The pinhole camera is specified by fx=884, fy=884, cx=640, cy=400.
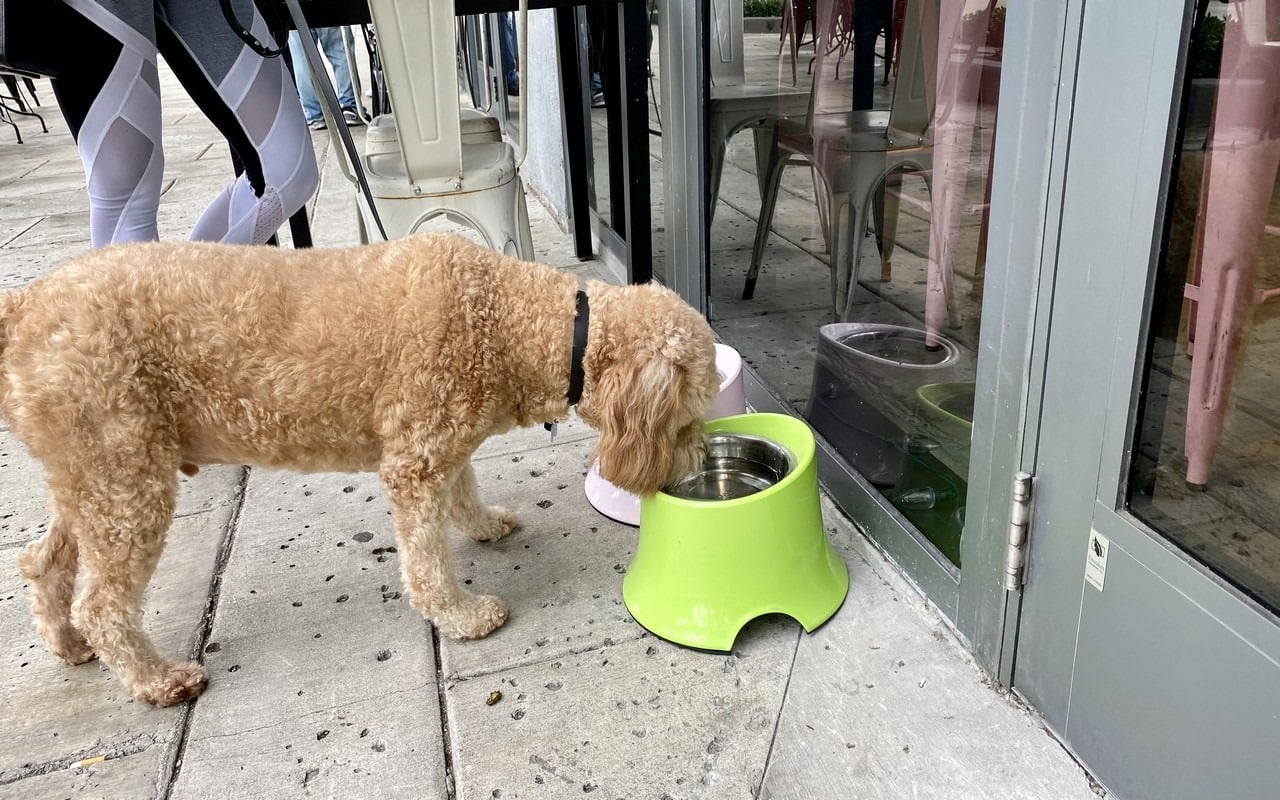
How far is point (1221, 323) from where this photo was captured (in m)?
1.58

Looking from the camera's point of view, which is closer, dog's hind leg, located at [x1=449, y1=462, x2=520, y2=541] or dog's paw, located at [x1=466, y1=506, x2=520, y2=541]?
dog's hind leg, located at [x1=449, y1=462, x2=520, y2=541]

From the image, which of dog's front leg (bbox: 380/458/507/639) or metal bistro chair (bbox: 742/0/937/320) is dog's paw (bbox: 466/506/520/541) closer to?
dog's front leg (bbox: 380/458/507/639)

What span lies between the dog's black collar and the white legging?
154cm

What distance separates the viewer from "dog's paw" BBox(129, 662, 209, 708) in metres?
2.28

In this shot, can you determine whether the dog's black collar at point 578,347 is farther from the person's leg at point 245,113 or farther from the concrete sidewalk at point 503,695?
the person's leg at point 245,113

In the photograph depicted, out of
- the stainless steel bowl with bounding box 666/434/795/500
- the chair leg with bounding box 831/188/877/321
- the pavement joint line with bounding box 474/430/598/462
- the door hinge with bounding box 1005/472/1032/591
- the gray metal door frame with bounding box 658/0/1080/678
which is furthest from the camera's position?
the pavement joint line with bounding box 474/430/598/462

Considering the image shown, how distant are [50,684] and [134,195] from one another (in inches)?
64.3

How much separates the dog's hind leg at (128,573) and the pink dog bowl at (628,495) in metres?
1.31

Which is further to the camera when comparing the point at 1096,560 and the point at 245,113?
the point at 245,113

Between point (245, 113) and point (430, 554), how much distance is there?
5.60ft

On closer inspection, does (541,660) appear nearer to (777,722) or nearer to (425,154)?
(777,722)

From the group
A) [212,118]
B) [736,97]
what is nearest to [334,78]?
[212,118]

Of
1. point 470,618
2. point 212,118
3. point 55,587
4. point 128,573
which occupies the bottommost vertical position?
point 470,618

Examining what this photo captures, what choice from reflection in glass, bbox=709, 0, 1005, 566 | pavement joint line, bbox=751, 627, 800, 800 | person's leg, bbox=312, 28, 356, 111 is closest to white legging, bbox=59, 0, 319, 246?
reflection in glass, bbox=709, 0, 1005, 566
